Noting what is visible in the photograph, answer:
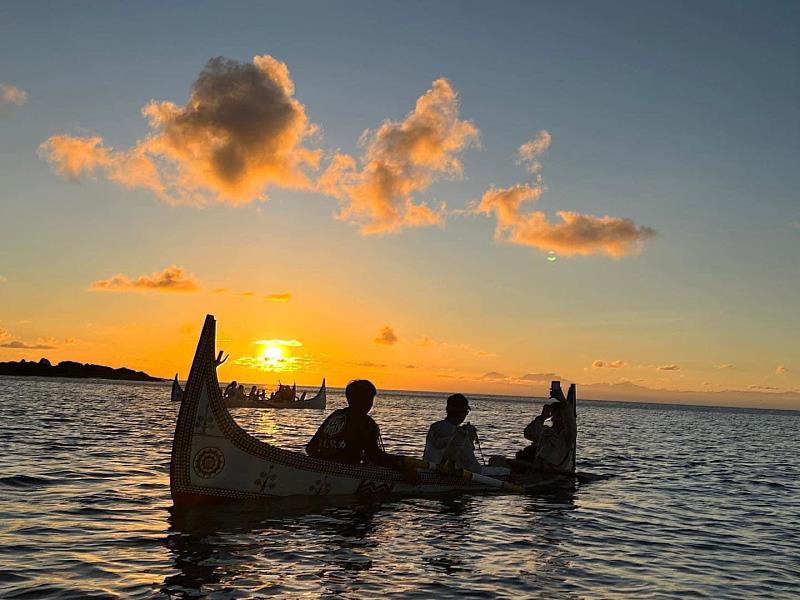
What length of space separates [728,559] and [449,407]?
6370 millimetres

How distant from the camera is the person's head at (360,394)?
14211mm

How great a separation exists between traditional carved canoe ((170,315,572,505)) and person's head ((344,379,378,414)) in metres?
1.45

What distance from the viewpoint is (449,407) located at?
15992 millimetres

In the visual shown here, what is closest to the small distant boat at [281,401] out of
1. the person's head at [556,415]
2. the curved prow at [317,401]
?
the curved prow at [317,401]

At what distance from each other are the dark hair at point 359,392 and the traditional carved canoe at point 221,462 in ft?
4.94

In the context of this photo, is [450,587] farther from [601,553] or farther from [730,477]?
[730,477]

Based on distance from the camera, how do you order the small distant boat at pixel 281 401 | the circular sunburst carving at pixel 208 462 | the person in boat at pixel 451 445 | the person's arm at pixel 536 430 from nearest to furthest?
the circular sunburst carving at pixel 208 462 < the person in boat at pixel 451 445 < the person's arm at pixel 536 430 < the small distant boat at pixel 281 401

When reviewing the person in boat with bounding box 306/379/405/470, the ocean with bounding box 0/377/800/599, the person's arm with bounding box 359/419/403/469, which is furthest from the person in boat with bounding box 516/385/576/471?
the person in boat with bounding box 306/379/405/470

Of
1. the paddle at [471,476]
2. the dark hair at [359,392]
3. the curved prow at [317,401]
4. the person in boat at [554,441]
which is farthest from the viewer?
the curved prow at [317,401]

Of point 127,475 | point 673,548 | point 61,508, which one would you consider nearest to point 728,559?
point 673,548

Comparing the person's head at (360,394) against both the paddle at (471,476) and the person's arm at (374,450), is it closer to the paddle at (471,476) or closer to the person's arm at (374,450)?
the person's arm at (374,450)

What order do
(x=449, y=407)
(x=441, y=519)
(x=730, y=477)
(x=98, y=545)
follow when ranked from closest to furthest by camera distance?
(x=98, y=545) < (x=441, y=519) < (x=449, y=407) < (x=730, y=477)

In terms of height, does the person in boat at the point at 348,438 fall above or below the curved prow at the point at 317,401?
above

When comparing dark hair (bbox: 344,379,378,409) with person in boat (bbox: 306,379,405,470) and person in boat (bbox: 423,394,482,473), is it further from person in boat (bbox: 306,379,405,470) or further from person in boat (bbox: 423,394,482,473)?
person in boat (bbox: 423,394,482,473)
